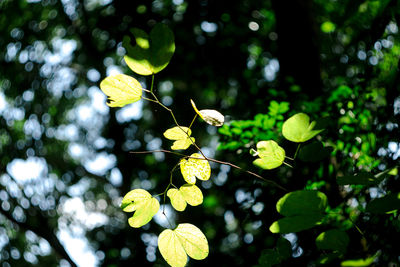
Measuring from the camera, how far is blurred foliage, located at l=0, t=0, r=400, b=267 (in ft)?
3.42

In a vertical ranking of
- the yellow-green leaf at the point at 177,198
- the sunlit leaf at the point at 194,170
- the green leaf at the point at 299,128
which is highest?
the green leaf at the point at 299,128

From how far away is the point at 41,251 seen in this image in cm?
486

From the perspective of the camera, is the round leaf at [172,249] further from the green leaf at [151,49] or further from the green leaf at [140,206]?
the green leaf at [151,49]

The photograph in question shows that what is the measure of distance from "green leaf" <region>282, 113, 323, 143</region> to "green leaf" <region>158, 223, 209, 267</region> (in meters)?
0.24

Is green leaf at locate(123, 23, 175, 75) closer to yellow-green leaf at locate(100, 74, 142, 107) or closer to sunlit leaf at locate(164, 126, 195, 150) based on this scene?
yellow-green leaf at locate(100, 74, 142, 107)

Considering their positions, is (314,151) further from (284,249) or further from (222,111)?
(222,111)

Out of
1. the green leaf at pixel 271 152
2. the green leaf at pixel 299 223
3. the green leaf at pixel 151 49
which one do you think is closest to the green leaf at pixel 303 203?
the green leaf at pixel 299 223

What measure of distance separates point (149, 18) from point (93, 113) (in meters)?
3.07

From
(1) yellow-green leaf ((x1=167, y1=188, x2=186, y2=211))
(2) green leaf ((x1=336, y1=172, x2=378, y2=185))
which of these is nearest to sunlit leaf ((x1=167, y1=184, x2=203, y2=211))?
(1) yellow-green leaf ((x1=167, y1=188, x2=186, y2=211))

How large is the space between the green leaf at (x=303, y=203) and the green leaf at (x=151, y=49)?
269mm

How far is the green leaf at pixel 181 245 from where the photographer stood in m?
0.49

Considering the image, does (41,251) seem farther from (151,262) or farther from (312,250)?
(312,250)

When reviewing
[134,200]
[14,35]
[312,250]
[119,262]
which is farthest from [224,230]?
[14,35]

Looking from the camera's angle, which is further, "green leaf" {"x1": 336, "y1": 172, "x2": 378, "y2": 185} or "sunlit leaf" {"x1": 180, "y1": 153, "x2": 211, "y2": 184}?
"sunlit leaf" {"x1": 180, "y1": 153, "x2": 211, "y2": 184}
